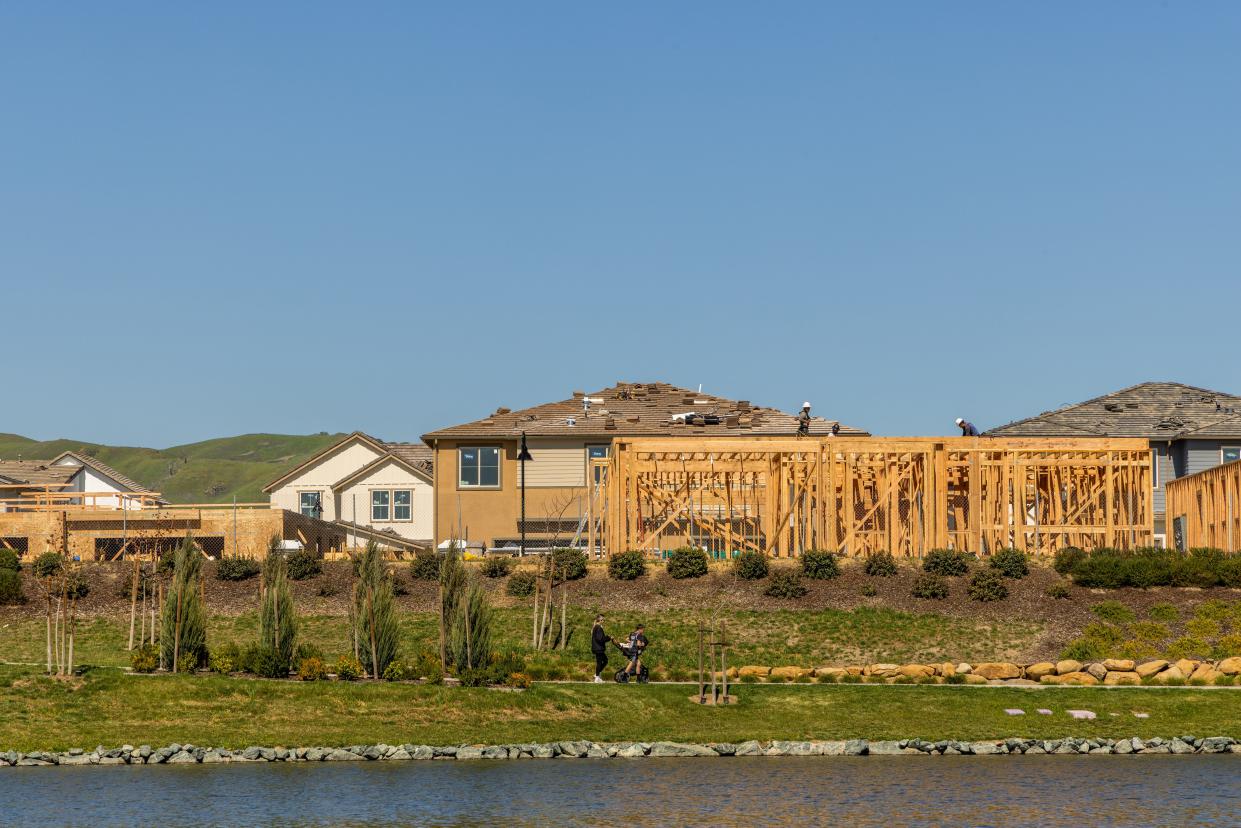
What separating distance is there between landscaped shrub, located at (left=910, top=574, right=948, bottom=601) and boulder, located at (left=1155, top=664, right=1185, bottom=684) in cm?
920

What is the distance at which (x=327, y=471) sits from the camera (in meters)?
86.8

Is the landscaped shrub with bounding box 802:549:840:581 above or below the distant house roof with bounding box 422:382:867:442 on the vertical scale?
below

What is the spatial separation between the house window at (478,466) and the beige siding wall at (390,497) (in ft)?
34.3

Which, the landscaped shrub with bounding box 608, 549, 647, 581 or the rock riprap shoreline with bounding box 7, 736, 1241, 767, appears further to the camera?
the landscaped shrub with bounding box 608, 549, 647, 581

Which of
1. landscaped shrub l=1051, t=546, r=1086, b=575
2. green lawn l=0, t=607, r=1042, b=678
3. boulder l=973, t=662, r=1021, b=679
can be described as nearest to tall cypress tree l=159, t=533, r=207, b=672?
green lawn l=0, t=607, r=1042, b=678

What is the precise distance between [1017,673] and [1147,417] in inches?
1417

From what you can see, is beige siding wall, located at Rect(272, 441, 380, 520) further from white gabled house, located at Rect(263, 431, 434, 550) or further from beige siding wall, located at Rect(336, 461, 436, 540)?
beige siding wall, located at Rect(336, 461, 436, 540)

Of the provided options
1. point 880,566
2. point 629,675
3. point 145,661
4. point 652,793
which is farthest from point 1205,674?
point 145,661

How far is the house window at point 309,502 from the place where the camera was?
84.3 m

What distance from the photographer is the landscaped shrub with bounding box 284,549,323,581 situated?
171ft

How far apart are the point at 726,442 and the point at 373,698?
22.3m

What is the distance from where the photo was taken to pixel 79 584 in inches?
1961

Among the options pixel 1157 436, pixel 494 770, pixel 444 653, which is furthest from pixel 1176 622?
pixel 1157 436

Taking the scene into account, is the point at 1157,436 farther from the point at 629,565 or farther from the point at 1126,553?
the point at 629,565
